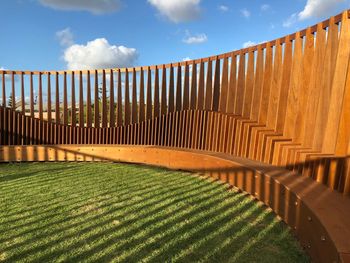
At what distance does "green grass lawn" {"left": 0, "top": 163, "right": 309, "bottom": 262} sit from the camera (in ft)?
10.7

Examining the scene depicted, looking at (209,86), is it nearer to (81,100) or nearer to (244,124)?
(244,124)

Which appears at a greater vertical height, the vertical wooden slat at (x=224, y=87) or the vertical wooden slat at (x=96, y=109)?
the vertical wooden slat at (x=224, y=87)

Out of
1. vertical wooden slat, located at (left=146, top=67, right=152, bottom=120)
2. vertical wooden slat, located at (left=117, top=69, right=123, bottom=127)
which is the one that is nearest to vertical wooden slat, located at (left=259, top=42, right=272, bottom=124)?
vertical wooden slat, located at (left=146, top=67, right=152, bottom=120)

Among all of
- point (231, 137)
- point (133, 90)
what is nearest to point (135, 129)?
point (133, 90)

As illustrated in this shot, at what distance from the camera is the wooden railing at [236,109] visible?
3.80 meters

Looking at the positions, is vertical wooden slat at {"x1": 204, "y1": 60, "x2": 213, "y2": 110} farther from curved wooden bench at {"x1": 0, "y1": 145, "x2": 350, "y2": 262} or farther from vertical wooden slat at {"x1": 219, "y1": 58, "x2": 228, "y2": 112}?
curved wooden bench at {"x1": 0, "y1": 145, "x2": 350, "y2": 262}

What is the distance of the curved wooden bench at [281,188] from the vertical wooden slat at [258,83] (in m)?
0.77

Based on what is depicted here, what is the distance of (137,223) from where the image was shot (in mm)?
4066

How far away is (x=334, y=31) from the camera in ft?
12.9

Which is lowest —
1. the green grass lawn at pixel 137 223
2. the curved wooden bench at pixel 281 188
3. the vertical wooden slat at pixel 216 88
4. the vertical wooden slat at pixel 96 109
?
the green grass lawn at pixel 137 223

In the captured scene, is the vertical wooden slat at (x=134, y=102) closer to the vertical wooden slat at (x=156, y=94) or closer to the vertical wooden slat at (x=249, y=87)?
the vertical wooden slat at (x=156, y=94)

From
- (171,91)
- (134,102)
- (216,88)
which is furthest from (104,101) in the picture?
(216,88)

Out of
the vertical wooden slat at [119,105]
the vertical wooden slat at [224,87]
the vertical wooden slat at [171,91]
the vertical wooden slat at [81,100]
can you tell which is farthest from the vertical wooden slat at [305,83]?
the vertical wooden slat at [81,100]

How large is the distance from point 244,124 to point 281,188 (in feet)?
6.76
